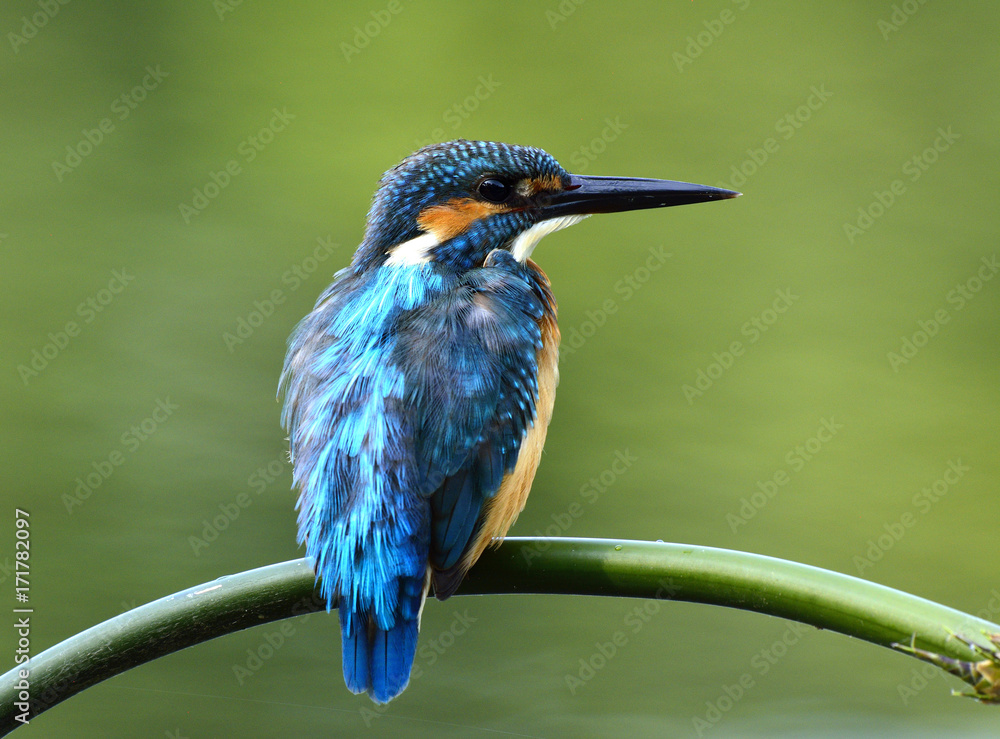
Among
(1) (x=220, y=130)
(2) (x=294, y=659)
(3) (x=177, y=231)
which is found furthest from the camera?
(1) (x=220, y=130)

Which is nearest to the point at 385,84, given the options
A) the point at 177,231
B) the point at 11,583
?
the point at 177,231

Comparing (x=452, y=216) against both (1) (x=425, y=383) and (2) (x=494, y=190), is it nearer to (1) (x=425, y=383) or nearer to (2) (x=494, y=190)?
(2) (x=494, y=190)

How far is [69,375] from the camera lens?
284 centimetres

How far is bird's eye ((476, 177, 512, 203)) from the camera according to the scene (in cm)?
164

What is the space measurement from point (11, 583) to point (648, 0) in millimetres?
2798

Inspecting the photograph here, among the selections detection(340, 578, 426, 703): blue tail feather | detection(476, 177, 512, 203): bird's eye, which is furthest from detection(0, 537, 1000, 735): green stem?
detection(476, 177, 512, 203): bird's eye

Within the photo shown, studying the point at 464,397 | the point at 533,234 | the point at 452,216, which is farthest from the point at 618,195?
the point at 464,397

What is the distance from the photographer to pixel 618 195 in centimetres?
168

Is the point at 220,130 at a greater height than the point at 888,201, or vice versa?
the point at 888,201

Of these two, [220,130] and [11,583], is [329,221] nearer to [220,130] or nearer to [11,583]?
[220,130]

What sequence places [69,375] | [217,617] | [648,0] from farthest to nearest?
1. [648,0]
2. [69,375]
3. [217,617]

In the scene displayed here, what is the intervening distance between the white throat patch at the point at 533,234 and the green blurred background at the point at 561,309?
968 millimetres

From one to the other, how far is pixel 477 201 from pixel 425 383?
42 centimetres

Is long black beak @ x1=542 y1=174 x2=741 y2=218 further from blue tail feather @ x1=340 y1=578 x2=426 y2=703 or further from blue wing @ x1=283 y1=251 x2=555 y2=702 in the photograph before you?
blue tail feather @ x1=340 y1=578 x2=426 y2=703
